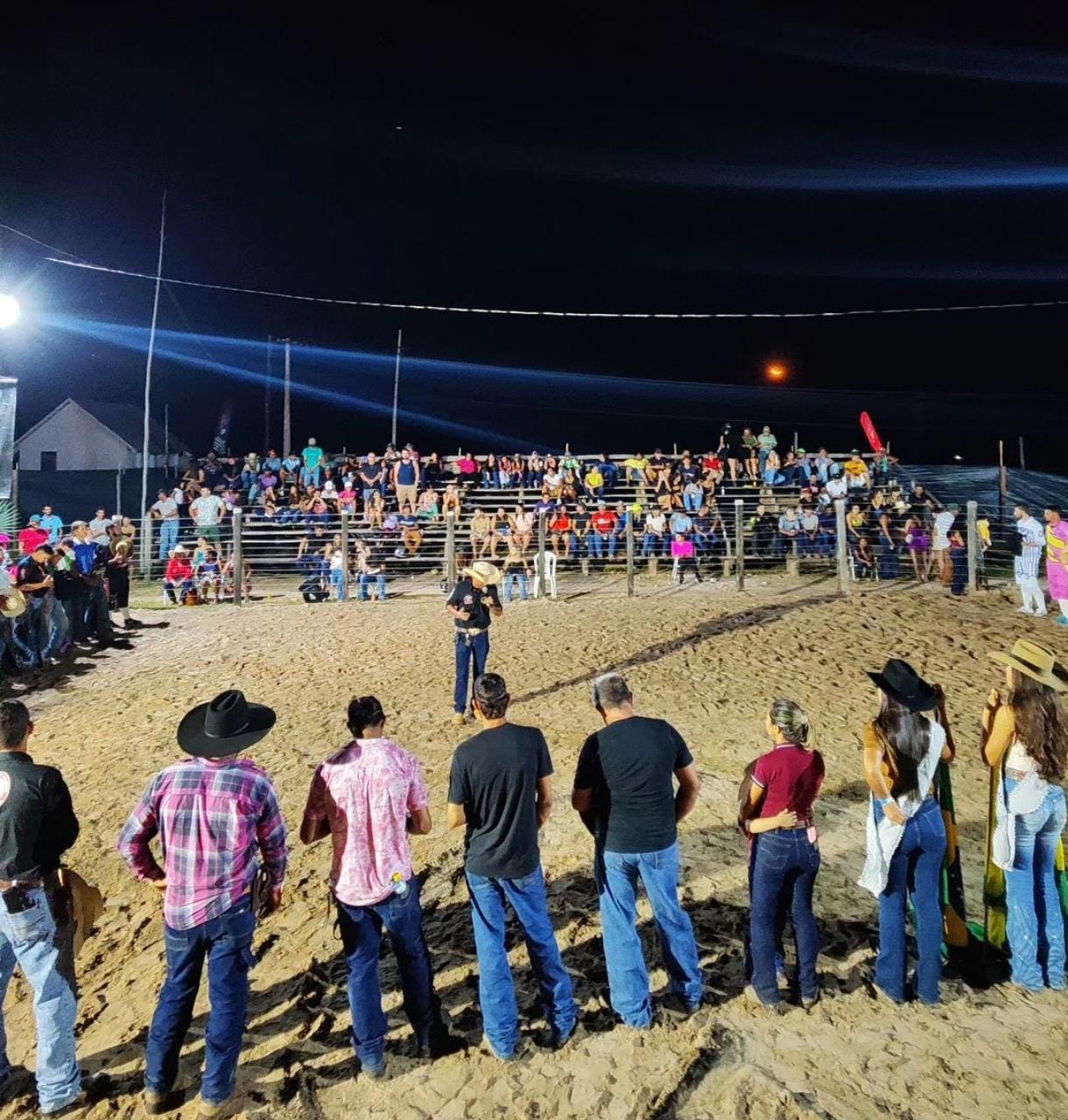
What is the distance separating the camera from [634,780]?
3967 mm

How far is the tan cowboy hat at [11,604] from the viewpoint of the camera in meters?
11.0

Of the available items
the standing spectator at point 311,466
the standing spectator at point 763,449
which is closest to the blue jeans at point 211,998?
the standing spectator at point 311,466

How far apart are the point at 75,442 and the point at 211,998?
43008 millimetres

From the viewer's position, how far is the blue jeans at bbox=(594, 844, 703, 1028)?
158 inches

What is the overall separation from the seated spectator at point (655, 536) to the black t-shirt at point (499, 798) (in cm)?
1472

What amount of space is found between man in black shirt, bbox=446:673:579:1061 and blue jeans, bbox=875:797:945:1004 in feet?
5.48

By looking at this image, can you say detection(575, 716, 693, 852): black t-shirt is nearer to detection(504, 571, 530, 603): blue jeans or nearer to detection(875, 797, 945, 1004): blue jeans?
detection(875, 797, 945, 1004): blue jeans

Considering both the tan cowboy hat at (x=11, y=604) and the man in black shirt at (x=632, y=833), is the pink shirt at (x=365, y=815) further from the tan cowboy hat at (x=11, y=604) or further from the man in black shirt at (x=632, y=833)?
the tan cowboy hat at (x=11, y=604)

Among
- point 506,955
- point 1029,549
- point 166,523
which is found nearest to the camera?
point 506,955

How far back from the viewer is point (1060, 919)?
13.8ft

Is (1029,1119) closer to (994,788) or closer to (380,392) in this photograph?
(994,788)

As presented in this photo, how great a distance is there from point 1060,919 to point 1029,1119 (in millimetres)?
1171

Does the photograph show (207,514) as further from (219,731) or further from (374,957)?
(374,957)

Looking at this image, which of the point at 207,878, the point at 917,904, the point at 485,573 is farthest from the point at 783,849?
the point at 485,573
